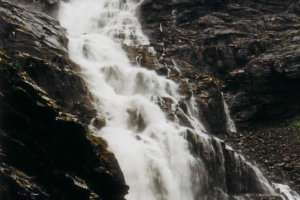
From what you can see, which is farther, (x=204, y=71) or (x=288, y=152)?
(x=204, y=71)

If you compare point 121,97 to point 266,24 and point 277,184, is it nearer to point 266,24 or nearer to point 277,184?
point 277,184

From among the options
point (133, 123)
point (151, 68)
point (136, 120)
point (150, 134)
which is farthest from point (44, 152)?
point (151, 68)

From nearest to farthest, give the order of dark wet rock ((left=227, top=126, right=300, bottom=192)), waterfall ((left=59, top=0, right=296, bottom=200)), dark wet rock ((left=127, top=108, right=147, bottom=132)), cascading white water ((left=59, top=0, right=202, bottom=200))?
cascading white water ((left=59, top=0, right=202, bottom=200))
waterfall ((left=59, top=0, right=296, bottom=200))
dark wet rock ((left=127, top=108, right=147, bottom=132))
dark wet rock ((left=227, top=126, right=300, bottom=192))

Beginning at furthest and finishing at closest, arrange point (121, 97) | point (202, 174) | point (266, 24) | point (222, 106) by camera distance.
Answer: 1. point (266, 24)
2. point (222, 106)
3. point (121, 97)
4. point (202, 174)

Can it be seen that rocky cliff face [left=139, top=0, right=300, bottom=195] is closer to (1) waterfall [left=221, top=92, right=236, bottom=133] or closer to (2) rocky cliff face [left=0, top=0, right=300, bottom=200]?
(2) rocky cliff face [left=0, top=0, right=300, bottom=200]

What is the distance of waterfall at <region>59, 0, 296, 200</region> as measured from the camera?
16828 mm

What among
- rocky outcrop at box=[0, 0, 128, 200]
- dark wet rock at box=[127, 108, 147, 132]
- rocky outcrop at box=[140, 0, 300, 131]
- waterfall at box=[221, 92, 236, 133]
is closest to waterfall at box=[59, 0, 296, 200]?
dark wet rock at box=[127, 108, 147, 132]

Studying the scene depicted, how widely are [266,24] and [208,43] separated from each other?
29.1ft

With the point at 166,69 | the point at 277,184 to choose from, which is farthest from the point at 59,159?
the point at 166,69

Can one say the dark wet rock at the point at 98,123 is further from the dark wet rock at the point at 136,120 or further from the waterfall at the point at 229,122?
the waterfall at the point at 229,122

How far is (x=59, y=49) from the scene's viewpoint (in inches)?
976

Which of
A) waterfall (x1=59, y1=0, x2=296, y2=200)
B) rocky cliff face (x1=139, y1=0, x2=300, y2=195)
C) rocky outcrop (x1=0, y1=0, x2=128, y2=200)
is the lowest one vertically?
rocky outcrop (x1=0, y1=0, x2=128, y2=200)

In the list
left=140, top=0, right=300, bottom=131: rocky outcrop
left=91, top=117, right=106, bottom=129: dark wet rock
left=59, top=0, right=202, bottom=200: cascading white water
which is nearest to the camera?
left=59, top=0, right=202, bottom=200: cascading white water

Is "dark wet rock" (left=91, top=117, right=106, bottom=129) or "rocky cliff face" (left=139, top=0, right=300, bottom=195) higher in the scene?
"rocky cliff face" (left=139, top=0, right=300, bottom=195)
